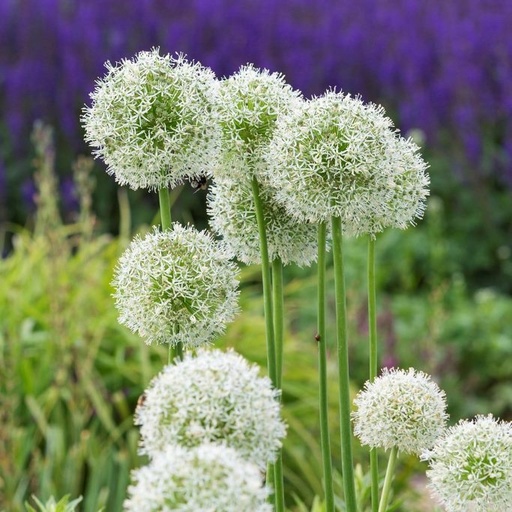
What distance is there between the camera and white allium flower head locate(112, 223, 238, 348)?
1548 millimetres

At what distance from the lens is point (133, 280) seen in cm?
160

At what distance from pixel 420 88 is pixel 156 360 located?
11.6ft

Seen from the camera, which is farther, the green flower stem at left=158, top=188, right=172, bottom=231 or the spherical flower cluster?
the spherical flower cluster

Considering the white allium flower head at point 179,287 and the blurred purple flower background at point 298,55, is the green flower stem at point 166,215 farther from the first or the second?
the blurred purple flower background at point 298,55

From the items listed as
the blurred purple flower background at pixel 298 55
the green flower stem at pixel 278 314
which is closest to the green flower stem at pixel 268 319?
the green flower stem at pixel 278 314

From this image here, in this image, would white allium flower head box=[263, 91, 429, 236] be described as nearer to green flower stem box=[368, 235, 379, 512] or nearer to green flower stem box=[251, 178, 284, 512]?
green flower stem box=[251, 178, 284, 512]

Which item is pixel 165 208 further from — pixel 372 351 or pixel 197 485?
pixel 197 485

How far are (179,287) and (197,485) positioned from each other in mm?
491

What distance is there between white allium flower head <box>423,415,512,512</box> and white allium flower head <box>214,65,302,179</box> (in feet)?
1.81

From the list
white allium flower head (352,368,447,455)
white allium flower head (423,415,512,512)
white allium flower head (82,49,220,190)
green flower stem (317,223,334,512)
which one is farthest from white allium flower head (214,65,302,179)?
white allium flower head (423,415,512,512)

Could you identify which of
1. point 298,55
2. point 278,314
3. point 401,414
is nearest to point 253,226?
point 278,314

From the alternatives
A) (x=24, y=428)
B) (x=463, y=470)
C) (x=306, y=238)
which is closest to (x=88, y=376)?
(x=24, y=428)

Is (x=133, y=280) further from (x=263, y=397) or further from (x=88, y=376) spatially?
(x=88, y=376)

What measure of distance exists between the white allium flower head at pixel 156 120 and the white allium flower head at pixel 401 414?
1.54 ft
